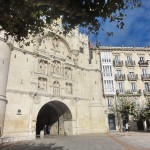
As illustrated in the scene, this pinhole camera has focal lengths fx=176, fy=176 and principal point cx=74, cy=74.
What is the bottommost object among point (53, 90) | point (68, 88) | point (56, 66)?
point (53, 90)

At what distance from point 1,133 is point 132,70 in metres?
32.3

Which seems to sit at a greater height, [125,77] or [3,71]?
[125,77]

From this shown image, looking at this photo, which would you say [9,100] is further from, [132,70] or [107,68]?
[132,70]

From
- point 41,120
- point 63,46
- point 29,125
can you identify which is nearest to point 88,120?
point 41,120

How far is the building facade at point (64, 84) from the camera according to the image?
23344mm

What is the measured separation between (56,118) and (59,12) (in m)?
26.3

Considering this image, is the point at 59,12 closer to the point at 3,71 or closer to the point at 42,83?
the point at 3,71

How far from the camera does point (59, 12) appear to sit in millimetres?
8922

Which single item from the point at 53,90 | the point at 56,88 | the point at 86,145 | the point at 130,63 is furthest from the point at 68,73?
the point at 130,63

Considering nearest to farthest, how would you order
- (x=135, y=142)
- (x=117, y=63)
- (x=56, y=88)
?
(x=135, y=142) → (x=56, y=88) → (x=117, y=63)

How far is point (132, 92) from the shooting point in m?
40.3

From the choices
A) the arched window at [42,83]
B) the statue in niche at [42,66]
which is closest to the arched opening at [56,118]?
the arched window at [42,83]

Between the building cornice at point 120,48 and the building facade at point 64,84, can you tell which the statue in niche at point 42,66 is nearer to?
the building facade at point 64,84

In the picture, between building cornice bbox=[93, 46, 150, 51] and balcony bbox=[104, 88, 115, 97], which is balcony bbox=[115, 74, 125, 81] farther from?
building cornice bbox=[93, 46, 150, 51]
